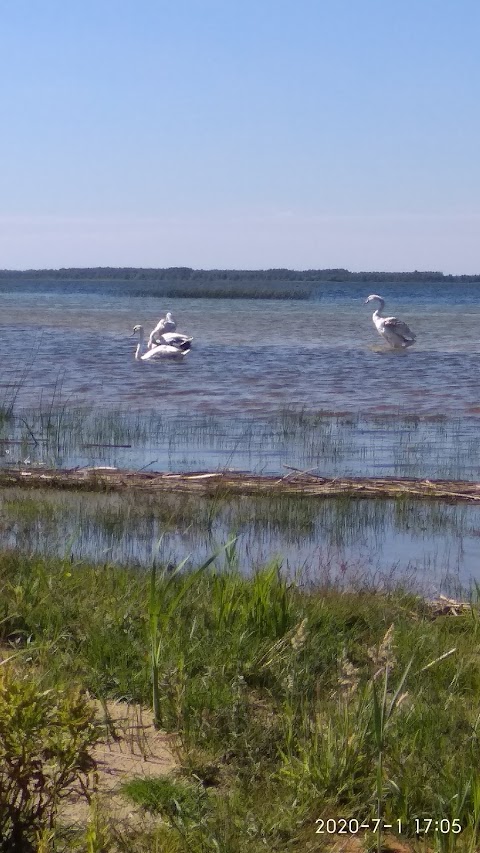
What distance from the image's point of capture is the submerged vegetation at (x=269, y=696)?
10.9ft

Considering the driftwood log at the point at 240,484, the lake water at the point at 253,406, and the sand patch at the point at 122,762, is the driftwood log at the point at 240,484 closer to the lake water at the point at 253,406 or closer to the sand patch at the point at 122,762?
the lake water at the point at 253,406

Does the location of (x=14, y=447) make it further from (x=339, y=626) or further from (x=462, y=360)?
(x=462, y=360)

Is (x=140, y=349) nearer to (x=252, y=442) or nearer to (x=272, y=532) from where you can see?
(x=252, y=442)

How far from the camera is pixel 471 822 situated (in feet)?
10.7

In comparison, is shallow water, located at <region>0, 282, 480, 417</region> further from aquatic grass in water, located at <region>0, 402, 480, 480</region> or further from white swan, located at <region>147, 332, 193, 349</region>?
aquatic grass in water, located at <region>0, 402, 480, 480</region>

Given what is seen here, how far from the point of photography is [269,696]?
4.41 meters

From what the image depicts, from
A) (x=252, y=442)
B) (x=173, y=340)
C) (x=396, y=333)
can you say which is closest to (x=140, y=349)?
(x=173, y=340)

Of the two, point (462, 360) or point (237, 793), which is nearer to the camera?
point (237, 793)

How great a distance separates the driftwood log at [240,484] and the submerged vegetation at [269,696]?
367cm

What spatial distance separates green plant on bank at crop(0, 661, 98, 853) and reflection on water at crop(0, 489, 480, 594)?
3886 mm

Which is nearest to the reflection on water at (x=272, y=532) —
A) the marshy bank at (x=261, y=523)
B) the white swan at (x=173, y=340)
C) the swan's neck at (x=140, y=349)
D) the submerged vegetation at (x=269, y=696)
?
the marshy bank at (x=261, y=523)

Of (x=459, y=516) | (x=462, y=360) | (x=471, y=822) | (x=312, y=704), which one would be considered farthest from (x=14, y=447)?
(x=462, y=360)

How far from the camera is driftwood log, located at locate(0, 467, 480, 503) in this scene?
9711mm

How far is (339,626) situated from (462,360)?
73.9ft
